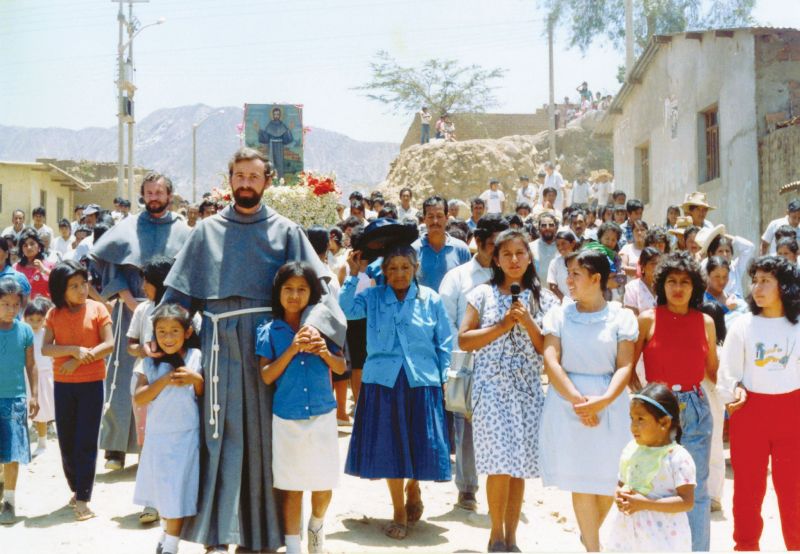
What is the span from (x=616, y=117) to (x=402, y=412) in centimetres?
2200

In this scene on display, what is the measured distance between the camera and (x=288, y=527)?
5195 millimetres

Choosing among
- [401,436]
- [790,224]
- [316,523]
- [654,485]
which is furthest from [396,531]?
[790,224]

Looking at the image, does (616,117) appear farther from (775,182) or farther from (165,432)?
(165,432)

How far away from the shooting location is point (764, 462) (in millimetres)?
5359

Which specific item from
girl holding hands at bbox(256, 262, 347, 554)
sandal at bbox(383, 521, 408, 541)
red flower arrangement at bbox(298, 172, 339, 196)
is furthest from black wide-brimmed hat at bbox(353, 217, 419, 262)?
red flower arrangement at bbox(298, 172, 339, 196)

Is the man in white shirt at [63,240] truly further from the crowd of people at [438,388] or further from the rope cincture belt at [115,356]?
the crowd of people at [438,388]

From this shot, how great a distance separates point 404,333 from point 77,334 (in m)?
2.32

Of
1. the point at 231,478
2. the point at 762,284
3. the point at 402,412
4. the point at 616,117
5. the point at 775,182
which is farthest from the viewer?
the point at 616,117

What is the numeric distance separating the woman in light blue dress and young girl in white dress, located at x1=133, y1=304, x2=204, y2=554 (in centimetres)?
187

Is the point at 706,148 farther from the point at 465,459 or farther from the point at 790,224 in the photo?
the point at 465,459

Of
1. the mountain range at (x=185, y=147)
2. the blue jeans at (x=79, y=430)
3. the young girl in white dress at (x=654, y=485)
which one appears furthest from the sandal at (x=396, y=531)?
the mountain range at (x=185, y=147)

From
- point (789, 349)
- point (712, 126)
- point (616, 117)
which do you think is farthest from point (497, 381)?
point (616, 117)

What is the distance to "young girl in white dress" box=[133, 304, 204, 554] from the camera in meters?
5.06

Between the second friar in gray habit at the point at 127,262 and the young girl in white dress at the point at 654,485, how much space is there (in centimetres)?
396
